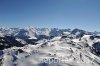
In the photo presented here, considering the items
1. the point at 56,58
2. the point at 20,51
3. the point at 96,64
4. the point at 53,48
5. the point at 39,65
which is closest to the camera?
the point at 39,65

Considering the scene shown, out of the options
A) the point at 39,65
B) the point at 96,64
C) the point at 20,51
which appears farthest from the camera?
the point at 20,51

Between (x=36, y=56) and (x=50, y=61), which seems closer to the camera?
(x=50, y=61)

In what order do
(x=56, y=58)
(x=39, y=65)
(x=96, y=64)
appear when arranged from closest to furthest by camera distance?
(x=39, y=65)
(x=56, y=58)
(x=96, y=64)

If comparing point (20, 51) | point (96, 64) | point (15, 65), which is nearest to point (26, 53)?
point (20, 51)

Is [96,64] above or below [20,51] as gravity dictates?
below

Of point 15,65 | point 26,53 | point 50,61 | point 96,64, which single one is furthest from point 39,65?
point 96,64

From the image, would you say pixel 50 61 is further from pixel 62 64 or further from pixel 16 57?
pixel 16 57

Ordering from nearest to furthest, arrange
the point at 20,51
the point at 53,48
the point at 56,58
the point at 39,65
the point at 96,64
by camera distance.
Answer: the point at 39,65 < the point at 56,58 < the point at 96,64 < the point at 20,51 < the point at 53,48

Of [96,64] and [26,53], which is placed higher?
[26,53]

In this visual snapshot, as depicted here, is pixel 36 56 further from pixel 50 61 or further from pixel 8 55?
pixel 8 55
